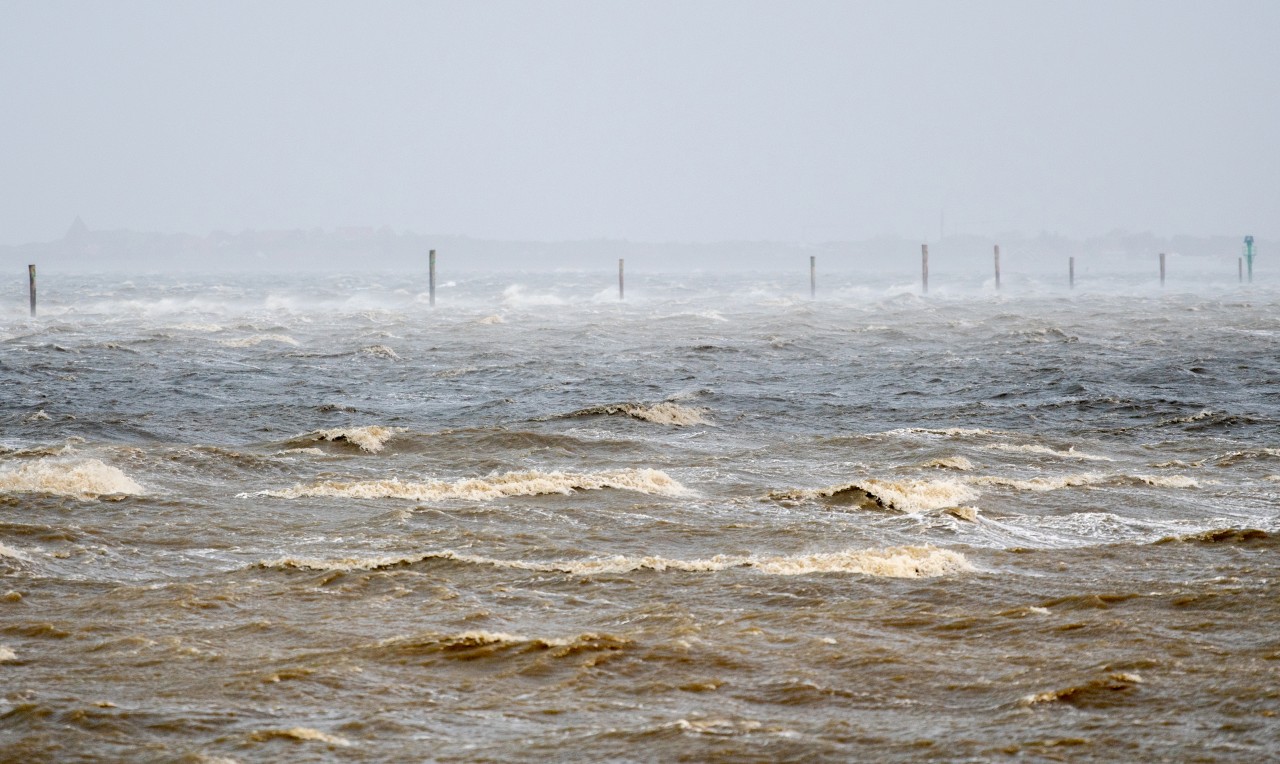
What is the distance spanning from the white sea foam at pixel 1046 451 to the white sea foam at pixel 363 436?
6.34 metres

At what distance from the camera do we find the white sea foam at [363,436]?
1366 cm

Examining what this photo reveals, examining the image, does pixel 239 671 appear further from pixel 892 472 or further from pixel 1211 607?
pixel 892 472

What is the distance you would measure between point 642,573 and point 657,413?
27.8ft

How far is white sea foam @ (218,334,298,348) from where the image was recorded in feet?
98.6

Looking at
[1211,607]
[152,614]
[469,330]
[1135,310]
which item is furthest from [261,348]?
[1135,310]

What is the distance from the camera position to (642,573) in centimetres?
799

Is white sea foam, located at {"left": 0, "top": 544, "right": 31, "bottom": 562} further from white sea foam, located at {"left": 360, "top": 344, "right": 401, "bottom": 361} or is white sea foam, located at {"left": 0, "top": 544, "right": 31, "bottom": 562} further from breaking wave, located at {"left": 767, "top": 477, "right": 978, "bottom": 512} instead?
white sea foam, located at {"left": 360, "top": 344, "right": 401, "bottom": 361}

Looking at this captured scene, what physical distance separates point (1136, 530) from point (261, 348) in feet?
76.7

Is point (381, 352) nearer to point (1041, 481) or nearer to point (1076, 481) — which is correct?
point (1041, 481)

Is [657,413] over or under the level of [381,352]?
under

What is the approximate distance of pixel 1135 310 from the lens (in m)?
45.7

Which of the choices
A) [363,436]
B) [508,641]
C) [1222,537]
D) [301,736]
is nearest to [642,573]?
[508,641]

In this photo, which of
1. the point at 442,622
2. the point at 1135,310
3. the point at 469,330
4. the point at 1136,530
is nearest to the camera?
→ the point at 442,622

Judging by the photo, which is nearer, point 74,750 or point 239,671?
point 74,750
